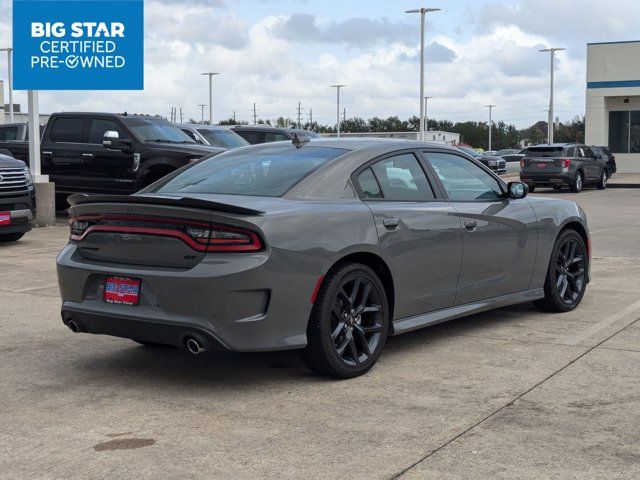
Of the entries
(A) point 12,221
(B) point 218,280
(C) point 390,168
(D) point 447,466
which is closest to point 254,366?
(B) point 218,280

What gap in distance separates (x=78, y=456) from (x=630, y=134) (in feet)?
140

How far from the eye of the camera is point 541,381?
219 inches

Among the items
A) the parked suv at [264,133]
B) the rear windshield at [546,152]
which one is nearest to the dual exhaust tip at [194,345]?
the parked suv at [264,133]

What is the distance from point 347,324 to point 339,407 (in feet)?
2.33

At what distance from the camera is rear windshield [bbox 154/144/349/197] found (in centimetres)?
590

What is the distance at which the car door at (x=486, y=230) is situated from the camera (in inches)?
262

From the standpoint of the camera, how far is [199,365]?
240 inches

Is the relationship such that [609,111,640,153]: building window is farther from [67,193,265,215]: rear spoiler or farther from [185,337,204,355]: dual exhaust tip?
[185,337,204,355]: dual exhaust tip

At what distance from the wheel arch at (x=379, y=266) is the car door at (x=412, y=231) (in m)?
0.03

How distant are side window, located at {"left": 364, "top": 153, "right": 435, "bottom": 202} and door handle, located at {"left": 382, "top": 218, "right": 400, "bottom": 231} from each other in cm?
22

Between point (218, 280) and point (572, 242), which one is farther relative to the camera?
point (572, 242)

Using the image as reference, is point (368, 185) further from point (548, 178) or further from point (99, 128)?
point (548, 178)

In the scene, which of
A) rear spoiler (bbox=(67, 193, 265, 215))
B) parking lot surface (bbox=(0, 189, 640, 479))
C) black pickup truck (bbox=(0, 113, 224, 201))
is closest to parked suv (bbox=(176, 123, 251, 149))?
black pickup truck (bbox=(0, 113, 224, 201))

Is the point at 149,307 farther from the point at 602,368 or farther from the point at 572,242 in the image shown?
the point at 572,242
